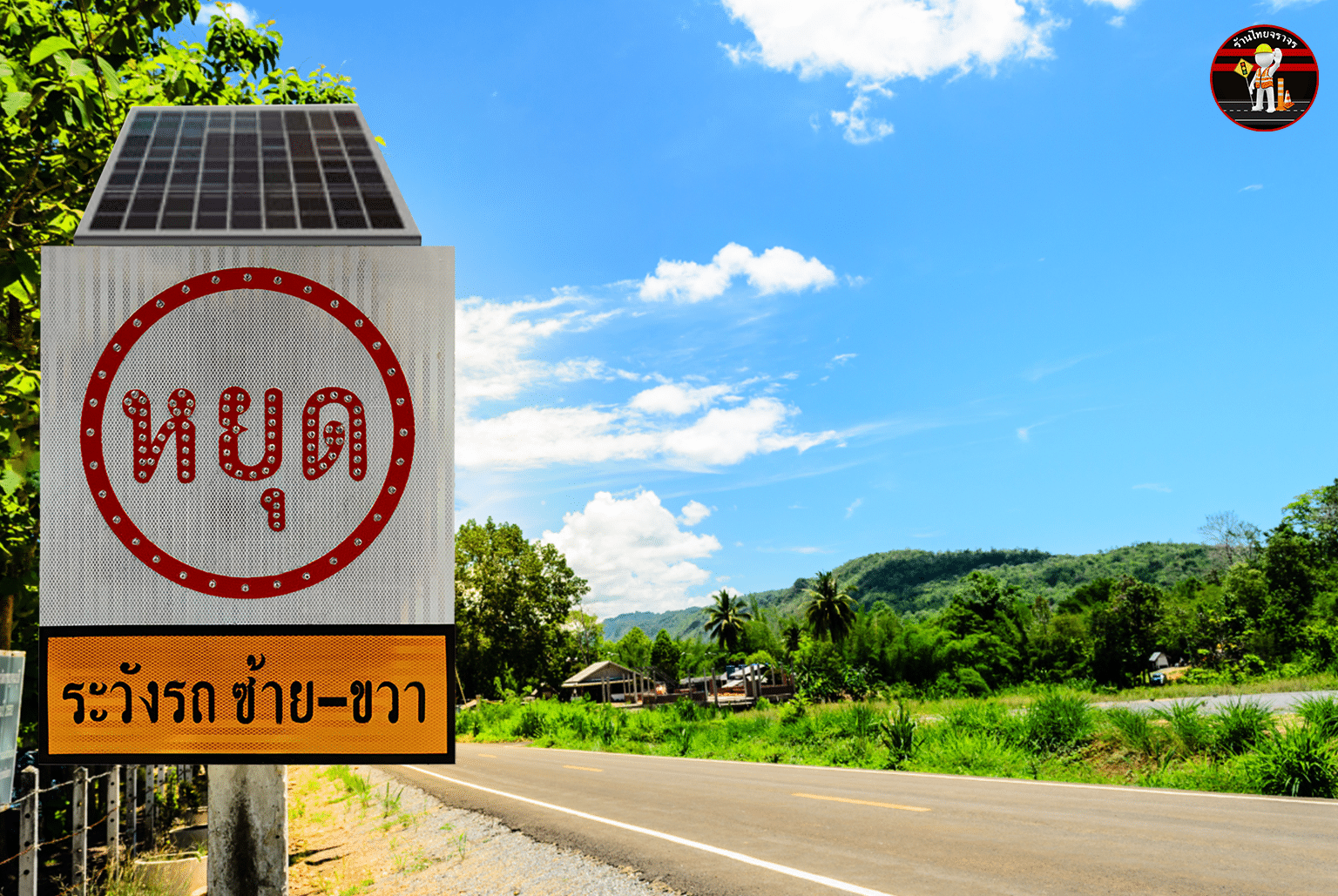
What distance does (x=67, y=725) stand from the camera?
312 cm

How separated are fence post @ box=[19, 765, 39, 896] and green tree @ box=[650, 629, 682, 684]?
104 metres

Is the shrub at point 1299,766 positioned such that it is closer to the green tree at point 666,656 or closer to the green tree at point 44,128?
the green tree at point 44,128

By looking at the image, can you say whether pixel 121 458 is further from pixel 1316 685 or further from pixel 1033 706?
pixel 1316 685

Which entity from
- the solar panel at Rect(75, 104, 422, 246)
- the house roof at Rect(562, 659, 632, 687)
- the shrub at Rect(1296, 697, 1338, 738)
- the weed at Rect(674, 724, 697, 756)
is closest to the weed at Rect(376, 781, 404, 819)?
the weed at Rect(674, 724, 697, 756)

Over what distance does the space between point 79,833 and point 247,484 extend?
22.3ft

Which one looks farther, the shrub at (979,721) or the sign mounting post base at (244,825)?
the shrub at (979,721)

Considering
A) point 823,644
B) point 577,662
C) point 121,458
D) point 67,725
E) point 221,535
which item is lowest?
point 577,662

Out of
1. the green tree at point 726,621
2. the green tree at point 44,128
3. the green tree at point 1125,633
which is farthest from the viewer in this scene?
the green tree at point 726,621

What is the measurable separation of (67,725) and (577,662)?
9074 centimetres

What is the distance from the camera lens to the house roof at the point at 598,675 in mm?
79569

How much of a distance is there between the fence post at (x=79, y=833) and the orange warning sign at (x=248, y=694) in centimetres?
564

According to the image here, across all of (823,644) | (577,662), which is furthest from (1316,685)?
(577,662)

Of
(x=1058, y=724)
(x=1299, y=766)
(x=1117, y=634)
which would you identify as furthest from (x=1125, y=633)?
(x=1299, y=766)

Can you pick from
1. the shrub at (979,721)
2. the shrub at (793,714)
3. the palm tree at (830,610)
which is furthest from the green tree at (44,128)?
the palm tree at (830,610)
